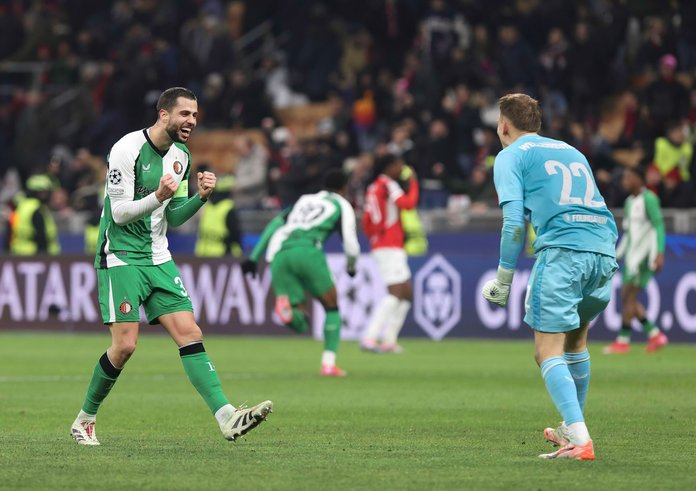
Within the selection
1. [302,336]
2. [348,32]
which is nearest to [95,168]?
[348,32]

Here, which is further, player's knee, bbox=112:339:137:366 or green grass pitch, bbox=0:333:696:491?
player's knee, bbox=112:339:137:366

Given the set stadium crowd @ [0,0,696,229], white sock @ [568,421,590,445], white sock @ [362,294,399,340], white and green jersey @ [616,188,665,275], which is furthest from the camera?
stadium crowd @ [0,0,696,229]

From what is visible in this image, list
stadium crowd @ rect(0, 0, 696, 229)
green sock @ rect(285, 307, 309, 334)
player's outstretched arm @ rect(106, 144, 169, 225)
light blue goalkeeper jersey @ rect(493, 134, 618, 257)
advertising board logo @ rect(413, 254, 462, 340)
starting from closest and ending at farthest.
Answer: light blue goalkeeper jersey @ rect(493, 134, 618, 257), player's outstretched arm @ rect(106, 144, 169, 225), green sock @ rect(285, 307, 309, 334), advertising board logo @ rect(413, 254, 462, 340), stadium crowd @ rect(0, 0, 696, 229)

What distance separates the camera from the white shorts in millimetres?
21359

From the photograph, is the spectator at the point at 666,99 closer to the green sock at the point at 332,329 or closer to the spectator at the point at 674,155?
the spectator at the point at 674,155

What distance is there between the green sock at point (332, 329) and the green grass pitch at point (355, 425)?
42 centimetres

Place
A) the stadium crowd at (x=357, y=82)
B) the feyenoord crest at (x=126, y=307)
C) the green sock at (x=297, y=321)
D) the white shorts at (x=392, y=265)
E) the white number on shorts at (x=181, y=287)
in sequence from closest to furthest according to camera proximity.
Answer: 1. the feyenoord crest at (x=126, y=307)
2. the white number on shorts at (x=181, y=287)
3. the green sock at (x=297, y=321)
4. the white shorts at (x=392, y=265)
5. the stadium crowd at (x=357, y=82)

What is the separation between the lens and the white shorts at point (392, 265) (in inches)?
841

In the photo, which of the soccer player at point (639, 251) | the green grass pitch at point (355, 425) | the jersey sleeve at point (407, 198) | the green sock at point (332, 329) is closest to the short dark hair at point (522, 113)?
the green grass pitch at point (355, 425)

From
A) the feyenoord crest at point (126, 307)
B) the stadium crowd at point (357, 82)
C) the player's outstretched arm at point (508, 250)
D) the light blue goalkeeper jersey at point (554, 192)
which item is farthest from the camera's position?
the stadium crowd at point (357, 82)

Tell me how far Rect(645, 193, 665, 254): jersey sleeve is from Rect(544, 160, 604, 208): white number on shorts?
11206 mm


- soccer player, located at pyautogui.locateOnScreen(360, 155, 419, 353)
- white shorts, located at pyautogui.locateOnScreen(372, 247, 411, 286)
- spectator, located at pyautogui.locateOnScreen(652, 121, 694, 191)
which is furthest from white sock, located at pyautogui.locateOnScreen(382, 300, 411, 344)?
spectator, located at pyautogui.locateOnScreen(652, 121, 694, 191)

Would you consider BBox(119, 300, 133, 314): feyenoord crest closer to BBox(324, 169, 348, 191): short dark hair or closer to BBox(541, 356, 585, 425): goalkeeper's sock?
BBox(541, 356, 585, 425): goalkeeper's sock

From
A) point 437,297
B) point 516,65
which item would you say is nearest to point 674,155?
point 516,65
